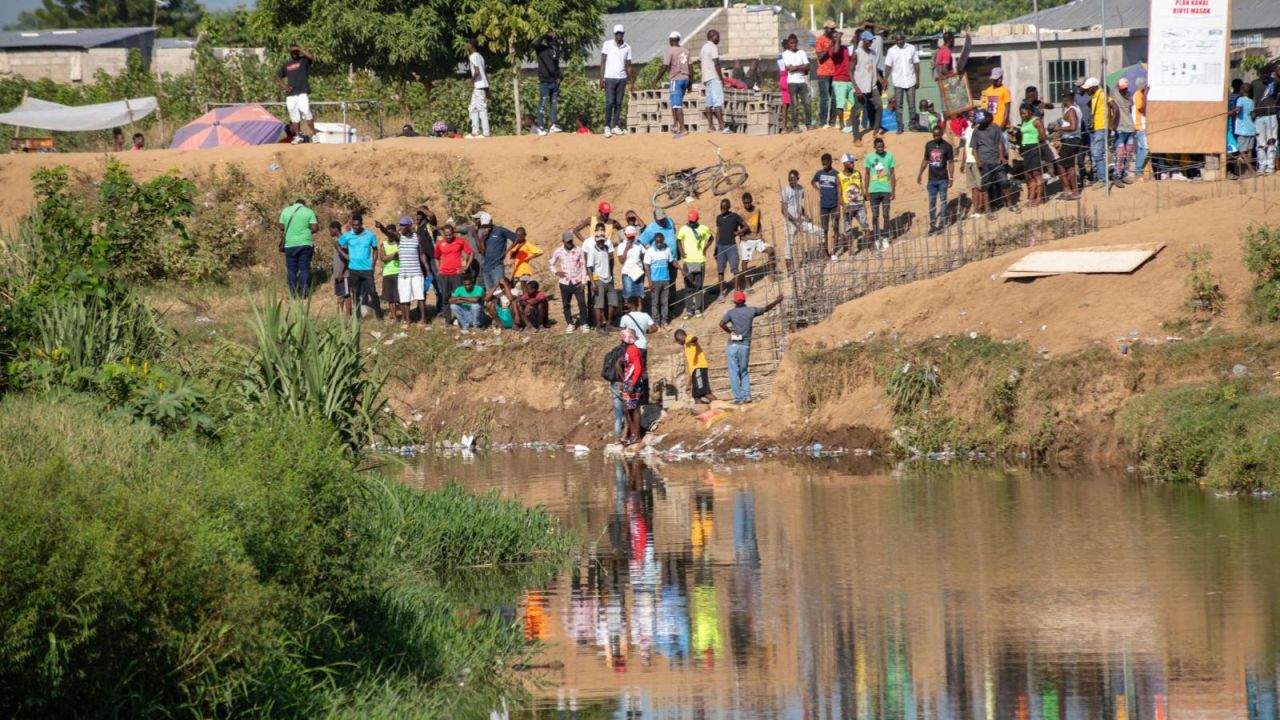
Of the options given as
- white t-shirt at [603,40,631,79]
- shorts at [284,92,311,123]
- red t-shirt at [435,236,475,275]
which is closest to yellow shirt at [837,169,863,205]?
red t-shirt at [435,236,475,275]

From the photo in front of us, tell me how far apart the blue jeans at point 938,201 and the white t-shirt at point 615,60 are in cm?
719

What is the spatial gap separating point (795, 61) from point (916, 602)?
19.2m

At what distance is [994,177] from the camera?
84.2 ft

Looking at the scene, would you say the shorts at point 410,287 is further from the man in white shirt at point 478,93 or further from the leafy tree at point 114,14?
the leafy tree at point 114,14

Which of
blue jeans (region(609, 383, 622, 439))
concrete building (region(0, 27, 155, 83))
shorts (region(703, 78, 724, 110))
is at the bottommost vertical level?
blue jeans (region(609, 383, 622, 439))

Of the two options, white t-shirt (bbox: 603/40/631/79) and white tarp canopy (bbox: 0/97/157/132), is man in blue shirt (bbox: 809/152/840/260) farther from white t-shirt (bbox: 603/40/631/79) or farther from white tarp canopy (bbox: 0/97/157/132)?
white tarp canopy (bbox: 0/97/157/132)

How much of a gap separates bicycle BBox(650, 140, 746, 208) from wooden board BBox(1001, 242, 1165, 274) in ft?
27.2

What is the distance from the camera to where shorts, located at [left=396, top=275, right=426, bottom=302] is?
27.0 m

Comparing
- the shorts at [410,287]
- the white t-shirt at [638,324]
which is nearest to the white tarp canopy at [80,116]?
the shorts at [410,287]

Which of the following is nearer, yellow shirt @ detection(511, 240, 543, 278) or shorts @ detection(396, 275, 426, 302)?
yellow shirt @ detection(511, 240, 543, 278)

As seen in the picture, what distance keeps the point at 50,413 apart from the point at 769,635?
16.7ft

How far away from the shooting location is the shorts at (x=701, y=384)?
23.9m

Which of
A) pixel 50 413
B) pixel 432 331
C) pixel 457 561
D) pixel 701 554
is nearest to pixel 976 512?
pixel 701 554

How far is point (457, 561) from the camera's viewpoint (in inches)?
587
